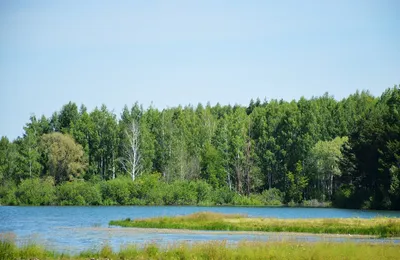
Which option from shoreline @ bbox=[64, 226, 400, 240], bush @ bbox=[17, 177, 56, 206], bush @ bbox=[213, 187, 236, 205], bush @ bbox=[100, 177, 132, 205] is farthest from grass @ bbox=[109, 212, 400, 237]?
bush @ bbox=[213, 187, 236, 205]

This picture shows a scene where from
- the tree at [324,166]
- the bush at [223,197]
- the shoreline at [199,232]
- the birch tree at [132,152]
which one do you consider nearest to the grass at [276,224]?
the shoreline at [199,232]

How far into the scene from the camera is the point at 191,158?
5300 inches

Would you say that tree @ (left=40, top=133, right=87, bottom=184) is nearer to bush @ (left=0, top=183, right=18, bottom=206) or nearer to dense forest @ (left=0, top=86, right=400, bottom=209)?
dense forest @ (left=0, top=86, right=400, bottom=209)

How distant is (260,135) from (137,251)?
103 m

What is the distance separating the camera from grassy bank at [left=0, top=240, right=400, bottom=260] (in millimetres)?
31594

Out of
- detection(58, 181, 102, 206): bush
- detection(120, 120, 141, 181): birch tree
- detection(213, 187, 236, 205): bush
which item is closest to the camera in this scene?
detection(58, 181, 102, 206): bush

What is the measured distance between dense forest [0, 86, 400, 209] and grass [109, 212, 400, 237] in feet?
148

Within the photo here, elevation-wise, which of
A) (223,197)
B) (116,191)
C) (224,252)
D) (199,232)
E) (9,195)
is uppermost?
(116,191)

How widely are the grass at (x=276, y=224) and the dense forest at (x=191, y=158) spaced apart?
4511 centimetres

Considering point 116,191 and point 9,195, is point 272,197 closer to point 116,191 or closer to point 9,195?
point 116,191

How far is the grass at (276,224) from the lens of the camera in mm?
52969

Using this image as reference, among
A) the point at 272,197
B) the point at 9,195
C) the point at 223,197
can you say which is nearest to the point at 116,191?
the point at 9,195

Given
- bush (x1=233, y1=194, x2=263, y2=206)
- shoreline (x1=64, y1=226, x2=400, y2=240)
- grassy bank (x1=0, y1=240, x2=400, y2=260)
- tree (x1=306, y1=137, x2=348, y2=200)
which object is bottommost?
shoreline (x1=64, y1=226, x2=400, y2=240)

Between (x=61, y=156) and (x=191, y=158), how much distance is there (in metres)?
27.7
